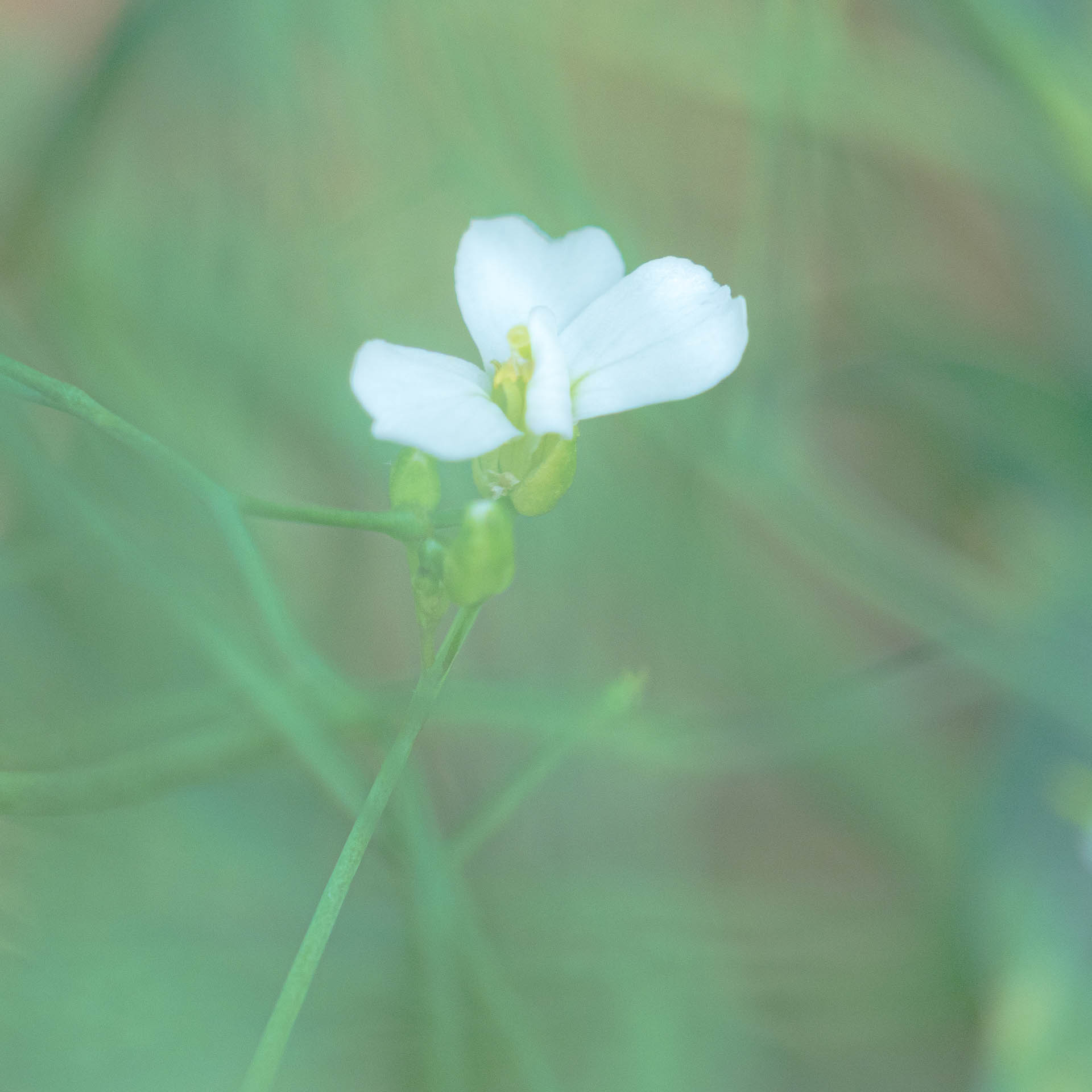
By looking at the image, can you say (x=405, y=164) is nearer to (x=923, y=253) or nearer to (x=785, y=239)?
(x=785, y=239)

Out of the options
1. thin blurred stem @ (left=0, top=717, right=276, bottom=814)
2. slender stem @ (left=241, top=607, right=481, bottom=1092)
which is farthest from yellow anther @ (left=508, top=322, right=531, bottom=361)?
thin blurred stem @ (left=0, top=717, right=276, bottom=814)

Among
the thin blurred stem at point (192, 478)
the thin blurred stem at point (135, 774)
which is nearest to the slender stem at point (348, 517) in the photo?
the thin blurred stem at point (192, 478)

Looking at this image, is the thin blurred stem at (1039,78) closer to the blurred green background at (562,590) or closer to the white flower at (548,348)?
the blurred green background at (562,590)

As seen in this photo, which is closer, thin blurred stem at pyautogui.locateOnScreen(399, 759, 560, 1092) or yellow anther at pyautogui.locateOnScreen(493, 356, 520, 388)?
yellow anther at pyautogui.locateOnScreen(493, 356, 520, 388)

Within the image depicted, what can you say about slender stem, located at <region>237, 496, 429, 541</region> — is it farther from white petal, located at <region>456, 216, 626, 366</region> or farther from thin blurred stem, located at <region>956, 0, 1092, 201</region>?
thin blurred stem, located at <region>956, 0, 1092, 201</region>

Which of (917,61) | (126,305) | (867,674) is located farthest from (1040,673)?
(126,305)

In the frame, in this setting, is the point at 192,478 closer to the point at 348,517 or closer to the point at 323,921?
the point at 348,517

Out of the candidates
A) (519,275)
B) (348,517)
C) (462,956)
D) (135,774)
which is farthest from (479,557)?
(462,956)
